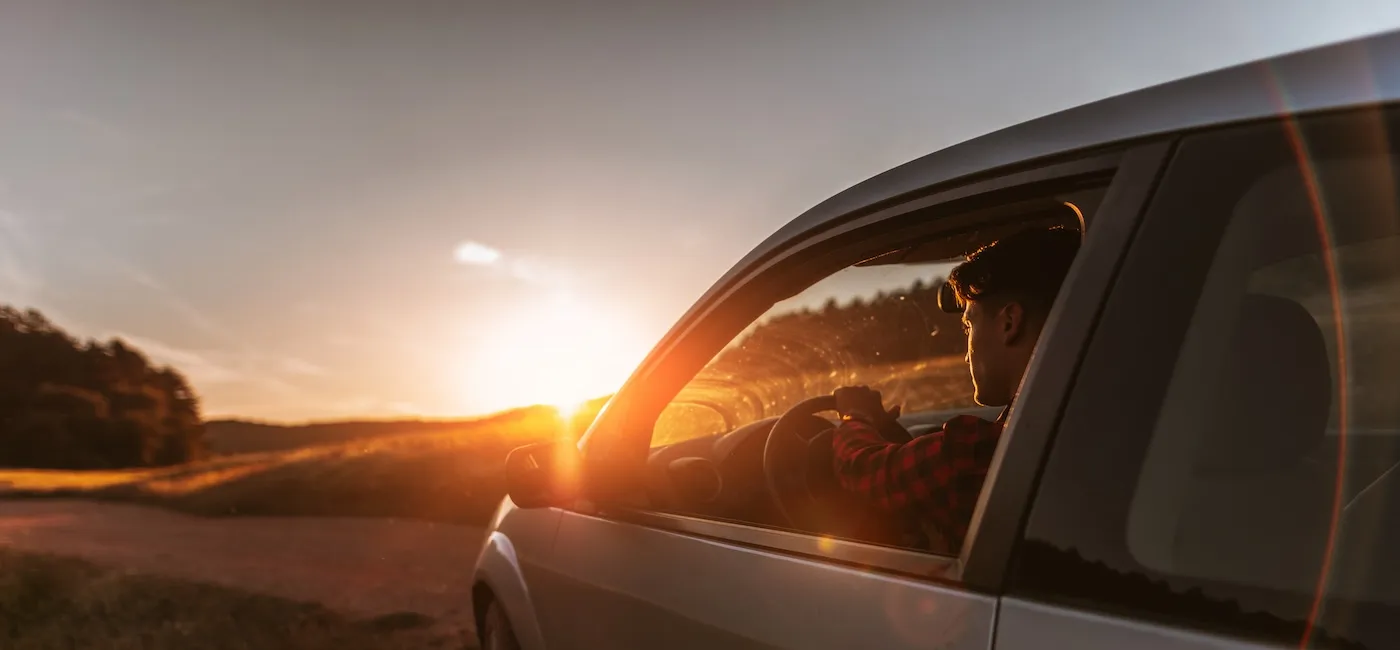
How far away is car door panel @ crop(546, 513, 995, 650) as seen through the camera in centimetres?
138

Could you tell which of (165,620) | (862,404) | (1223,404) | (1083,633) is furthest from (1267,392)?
(165,620)

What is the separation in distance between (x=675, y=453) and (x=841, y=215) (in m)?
1.73

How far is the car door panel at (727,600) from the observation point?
4.53 ft

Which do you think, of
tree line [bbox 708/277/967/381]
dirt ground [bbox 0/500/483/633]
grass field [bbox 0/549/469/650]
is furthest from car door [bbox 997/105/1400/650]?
dirt ground [bbox 0/500/483/633]

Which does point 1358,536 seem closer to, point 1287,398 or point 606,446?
point 1287,398

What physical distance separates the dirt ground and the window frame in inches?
219

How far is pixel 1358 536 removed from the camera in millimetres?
1099

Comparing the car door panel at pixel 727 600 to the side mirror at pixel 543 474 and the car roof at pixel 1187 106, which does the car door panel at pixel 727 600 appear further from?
the car roof at pixel 1187 106

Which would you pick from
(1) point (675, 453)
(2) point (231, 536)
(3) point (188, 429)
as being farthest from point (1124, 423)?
(3) point (188, 429)

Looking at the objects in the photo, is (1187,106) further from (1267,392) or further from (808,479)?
(808,479)

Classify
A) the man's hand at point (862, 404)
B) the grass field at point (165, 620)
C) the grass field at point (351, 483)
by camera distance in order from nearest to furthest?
the man's hand at point (862, 404)
the grass field at point (165, 620)
the grass field at point (351, 483)

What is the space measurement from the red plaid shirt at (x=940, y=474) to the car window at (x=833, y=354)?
511mm

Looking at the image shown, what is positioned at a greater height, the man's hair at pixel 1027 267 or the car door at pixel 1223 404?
the man's hair at pixel 1027 267

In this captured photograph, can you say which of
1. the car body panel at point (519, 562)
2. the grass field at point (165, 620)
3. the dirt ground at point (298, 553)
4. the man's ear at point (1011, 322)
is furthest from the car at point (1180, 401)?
the dirt ground at point (298, 553)
